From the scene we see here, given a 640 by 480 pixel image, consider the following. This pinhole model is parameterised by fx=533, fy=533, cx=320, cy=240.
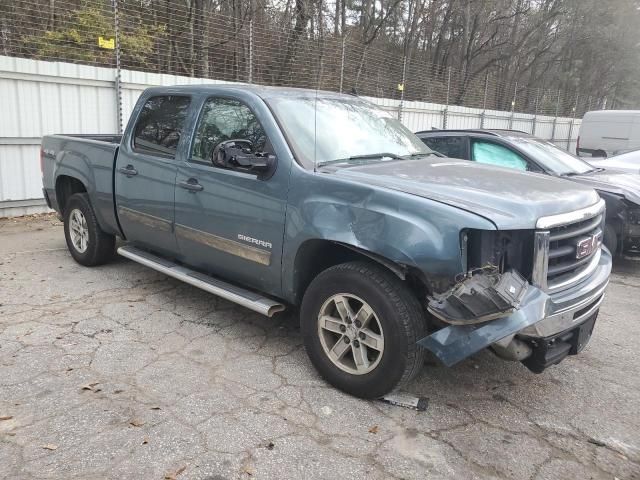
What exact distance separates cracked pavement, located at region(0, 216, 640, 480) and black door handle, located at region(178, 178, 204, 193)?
3.62 ft

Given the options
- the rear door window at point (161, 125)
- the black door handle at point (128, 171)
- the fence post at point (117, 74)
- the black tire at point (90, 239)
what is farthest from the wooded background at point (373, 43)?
the black tire at point (90, 239)

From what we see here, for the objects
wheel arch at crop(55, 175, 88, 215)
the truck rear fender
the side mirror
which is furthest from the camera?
wheel arch at crop(55, 175, 88, 215)

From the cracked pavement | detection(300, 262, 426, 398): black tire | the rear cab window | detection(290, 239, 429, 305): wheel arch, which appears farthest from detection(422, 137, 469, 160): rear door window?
detection(300, 262, 426, 398): black tire

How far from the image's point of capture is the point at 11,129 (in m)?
7.59

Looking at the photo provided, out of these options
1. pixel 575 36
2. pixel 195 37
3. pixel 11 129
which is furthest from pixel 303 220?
pixel 575 36

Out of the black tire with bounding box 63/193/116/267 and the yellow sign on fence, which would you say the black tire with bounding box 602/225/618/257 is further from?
the yellow sign on fence

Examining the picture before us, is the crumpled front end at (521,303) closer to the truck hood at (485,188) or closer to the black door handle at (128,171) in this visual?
the truck hood at (485,188)

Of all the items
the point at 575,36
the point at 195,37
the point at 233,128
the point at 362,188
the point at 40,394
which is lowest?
the point at 40,394

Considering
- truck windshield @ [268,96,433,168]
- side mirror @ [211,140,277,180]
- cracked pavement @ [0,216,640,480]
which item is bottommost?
cracked pavement @ [0,216,640,480]

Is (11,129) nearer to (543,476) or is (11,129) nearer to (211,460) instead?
(211,460)

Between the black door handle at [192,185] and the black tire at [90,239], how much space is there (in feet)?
5.63

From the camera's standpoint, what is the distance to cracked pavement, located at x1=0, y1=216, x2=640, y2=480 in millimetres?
2652

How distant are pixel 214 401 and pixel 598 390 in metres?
2.47

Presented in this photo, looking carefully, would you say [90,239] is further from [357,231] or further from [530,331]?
[530,331]
